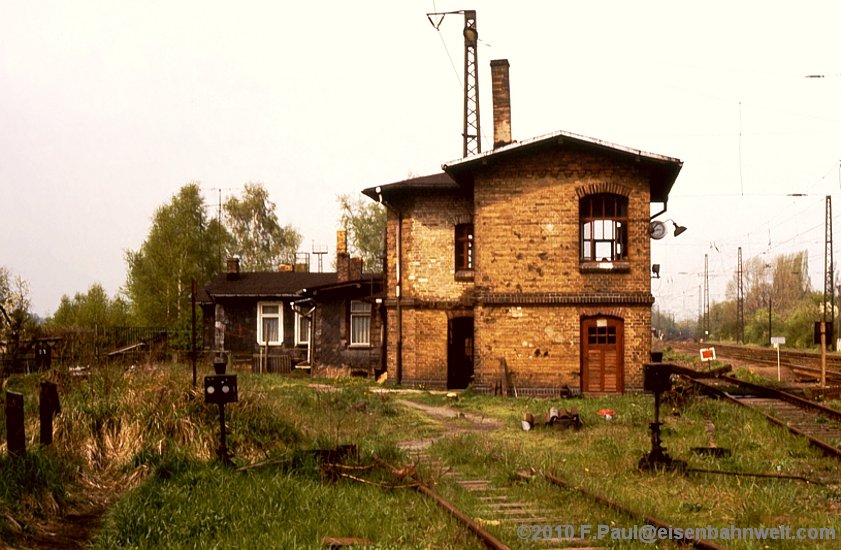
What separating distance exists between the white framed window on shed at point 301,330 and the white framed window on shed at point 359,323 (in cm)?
492

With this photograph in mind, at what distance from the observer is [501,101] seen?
23094 mm

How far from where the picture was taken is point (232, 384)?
9211 mm

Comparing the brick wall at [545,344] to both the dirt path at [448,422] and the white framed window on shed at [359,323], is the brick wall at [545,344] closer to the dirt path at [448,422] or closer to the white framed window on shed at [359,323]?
the dirt path at [448,422]

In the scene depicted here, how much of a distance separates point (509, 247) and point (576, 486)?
12613 millimetres

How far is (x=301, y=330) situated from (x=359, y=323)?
213 inches

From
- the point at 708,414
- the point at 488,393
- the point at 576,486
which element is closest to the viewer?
the point at 576,486

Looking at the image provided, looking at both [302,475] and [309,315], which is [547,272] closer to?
[302,475]

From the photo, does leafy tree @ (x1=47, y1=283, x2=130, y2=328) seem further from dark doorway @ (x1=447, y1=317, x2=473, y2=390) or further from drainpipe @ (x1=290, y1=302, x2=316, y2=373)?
dark doorway @ (x1=447, y1=317, x2=473, y2=390)

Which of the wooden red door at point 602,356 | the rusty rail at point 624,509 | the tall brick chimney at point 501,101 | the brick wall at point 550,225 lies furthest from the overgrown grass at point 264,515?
the tall brick chimney at point 501,101

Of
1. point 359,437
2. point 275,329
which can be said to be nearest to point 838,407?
point 359,437

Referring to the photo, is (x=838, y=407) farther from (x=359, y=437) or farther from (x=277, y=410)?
(x=277, y=410)

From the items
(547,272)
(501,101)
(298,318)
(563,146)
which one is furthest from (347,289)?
(563,146)

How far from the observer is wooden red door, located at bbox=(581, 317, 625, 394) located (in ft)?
66.7

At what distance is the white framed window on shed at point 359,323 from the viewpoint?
27.5m
